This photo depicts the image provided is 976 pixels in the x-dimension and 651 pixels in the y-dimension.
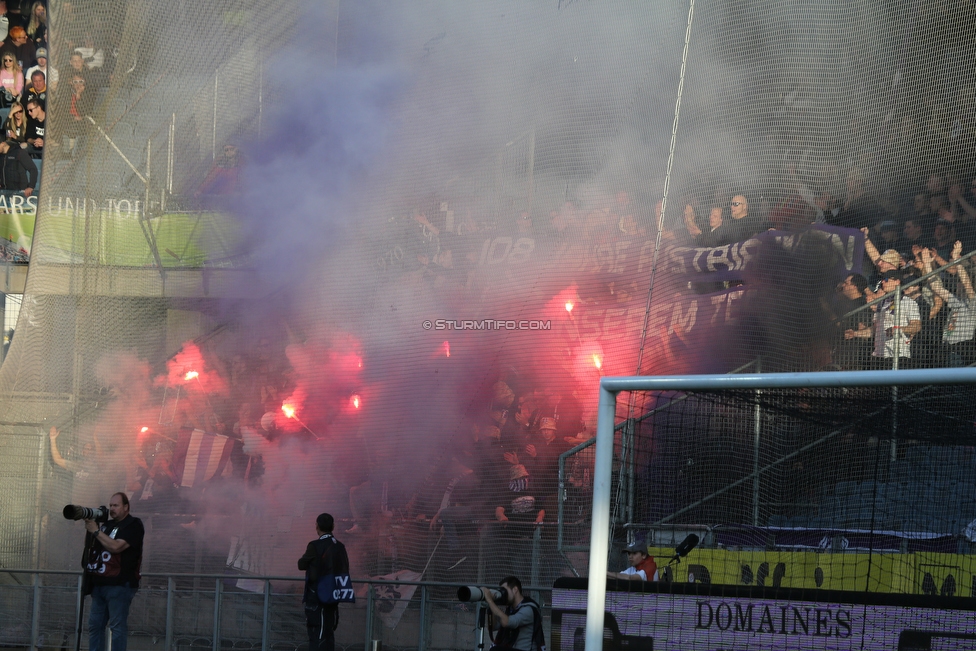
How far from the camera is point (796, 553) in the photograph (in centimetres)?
664

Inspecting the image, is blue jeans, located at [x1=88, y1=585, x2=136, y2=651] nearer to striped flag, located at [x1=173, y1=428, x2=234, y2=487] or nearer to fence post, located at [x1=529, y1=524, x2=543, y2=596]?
striped flag, located at [x1=173, y1=428, x2=234, y2=487]

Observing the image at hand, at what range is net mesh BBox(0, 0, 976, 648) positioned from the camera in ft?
24.9

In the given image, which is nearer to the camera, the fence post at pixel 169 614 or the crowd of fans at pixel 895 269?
the crowd of fans at pixel 895 269

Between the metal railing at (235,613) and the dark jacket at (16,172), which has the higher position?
the dark jacket at (16,172)

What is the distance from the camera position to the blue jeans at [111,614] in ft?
22.5

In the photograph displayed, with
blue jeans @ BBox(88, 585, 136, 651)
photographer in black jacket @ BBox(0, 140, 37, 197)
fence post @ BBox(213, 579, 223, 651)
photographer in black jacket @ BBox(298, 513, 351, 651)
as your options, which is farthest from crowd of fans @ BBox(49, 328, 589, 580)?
photographer in black jacket @ BBox(0, 140, 37, 197)

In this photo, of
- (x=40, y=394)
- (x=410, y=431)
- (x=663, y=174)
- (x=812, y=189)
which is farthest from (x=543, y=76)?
(x=40, y=394)

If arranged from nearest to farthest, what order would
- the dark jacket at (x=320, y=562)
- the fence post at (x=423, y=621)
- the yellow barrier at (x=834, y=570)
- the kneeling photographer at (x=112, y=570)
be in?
the yellow barrier at (x=834, y=570)
the kneeling photographer at (x=112, y=570)
the dark jacket at (x=320, y=562)
the fence post at (x=423, y=621)

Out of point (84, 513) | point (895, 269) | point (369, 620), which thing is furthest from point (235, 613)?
point (895, 269)

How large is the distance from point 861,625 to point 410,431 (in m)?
4.56

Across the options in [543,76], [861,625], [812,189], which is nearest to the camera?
[861,625]

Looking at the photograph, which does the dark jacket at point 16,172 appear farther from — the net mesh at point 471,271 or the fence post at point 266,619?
the fence post at point 266,619

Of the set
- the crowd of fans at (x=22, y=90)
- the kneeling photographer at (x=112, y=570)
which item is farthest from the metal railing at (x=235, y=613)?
the crowd of fans at (x=22, y=90)

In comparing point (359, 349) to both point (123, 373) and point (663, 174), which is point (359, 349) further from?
point (663, 174)
